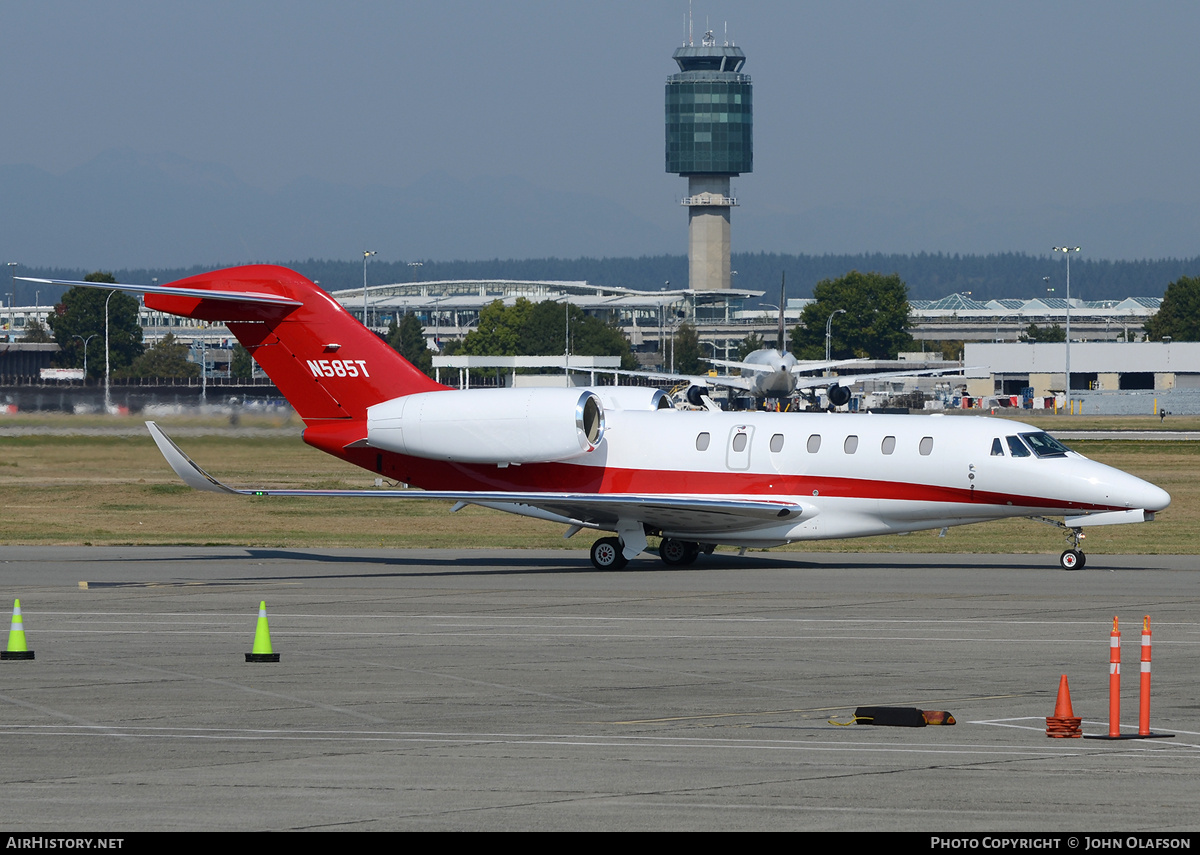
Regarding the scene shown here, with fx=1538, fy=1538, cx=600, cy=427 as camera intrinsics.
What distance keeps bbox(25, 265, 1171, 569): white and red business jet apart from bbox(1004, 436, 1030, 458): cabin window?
2 centimetres

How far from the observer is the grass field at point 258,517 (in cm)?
3691

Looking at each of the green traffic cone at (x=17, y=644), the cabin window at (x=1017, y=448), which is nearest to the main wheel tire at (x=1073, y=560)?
the cabin window at (x=1017, y=448)

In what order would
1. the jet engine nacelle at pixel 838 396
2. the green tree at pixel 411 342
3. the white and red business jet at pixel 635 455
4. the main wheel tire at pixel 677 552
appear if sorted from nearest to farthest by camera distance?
the white and red business jet at pixel 635 455 < the main wheel tire at pixel 677 552 < the jet engine nacelle at pixel 838 396 < the green tree at pixel 411 342

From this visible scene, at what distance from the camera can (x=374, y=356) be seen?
32000 mm

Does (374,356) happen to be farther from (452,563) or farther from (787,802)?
(787,802)

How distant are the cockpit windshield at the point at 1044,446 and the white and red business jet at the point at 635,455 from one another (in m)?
0.04

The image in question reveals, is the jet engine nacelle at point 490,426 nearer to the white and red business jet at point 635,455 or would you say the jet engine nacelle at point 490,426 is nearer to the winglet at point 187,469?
the white and red business jet at point 635,455

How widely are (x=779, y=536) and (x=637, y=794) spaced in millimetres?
19013

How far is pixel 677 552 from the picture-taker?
1251 inches

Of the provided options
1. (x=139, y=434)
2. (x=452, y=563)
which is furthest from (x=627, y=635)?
(x=139, y=434)

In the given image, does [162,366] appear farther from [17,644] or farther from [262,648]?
[262,648]

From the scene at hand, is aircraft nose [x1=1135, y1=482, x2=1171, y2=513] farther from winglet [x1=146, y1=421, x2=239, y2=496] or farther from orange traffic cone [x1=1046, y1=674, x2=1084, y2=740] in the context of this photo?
winglet [x1=146, y1=421, x2=239, y2=496]

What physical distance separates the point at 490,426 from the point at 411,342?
157 meters

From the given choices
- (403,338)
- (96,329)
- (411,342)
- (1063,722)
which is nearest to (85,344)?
(96,329)
